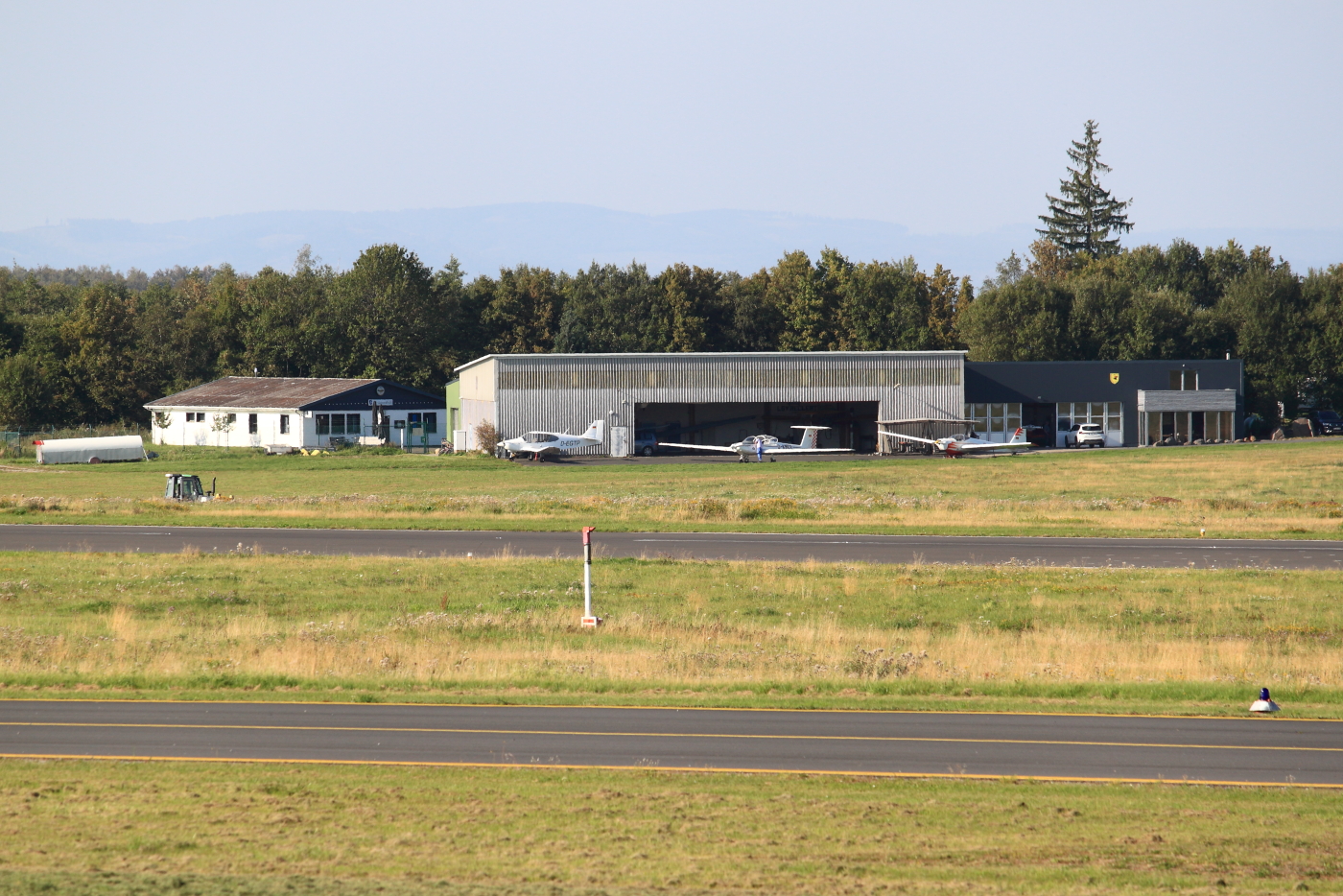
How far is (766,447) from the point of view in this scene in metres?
75.8

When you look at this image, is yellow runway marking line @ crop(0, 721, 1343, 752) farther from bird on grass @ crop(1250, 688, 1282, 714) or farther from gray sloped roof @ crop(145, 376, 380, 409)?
gray sloped roof @ crop(145, 376, 380, 409)

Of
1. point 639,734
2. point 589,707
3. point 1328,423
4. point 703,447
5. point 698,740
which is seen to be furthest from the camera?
point 1328,423

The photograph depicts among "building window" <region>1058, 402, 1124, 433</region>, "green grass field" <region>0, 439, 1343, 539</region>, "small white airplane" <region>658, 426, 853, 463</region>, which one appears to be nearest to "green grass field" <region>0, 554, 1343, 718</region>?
"green grass field" <region>0, 439, 1343, 539</region>

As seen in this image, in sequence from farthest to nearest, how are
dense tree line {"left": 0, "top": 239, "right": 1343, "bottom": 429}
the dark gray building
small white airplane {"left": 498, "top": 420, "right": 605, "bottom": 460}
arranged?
dense tree line {"left": 0, "top": 239, "right": 1343, "bottom": 429} → the dark gray building → small white airplane {"left": 498, "top": 420, "right": 605, "bottom": 460}

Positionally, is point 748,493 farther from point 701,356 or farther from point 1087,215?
point 1087,215

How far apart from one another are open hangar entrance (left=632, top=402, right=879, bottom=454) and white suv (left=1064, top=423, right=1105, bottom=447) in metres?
14.4

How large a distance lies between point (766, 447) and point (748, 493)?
23.3 metres

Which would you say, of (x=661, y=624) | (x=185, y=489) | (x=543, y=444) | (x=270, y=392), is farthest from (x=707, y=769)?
(x=270, y=392)

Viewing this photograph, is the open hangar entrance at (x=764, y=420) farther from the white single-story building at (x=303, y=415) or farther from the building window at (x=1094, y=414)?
the white single-story building at (x=303, y=415)

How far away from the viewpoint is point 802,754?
13328 millimetres

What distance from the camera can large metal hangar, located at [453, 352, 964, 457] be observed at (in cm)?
7750

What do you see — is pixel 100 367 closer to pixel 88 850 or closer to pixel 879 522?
pixel 879 522

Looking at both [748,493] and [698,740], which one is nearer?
[698,740]

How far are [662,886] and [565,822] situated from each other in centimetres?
179
